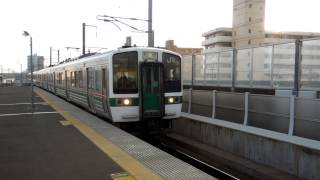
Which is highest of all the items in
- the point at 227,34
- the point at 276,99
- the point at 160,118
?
the point at 227,34

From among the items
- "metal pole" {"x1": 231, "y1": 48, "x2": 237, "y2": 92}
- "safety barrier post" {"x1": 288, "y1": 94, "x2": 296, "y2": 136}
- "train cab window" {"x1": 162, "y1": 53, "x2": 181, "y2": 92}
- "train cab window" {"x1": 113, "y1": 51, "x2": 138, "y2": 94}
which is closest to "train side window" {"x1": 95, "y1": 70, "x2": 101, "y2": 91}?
"train cab window" {"x1": 113, "y1": 51, "x2": 138, "y2": 94}

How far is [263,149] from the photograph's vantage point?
980 centimetres

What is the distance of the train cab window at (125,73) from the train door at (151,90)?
0.74ft

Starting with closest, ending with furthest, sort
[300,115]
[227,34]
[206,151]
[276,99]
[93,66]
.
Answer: [300,115], [276,99], [206,151], [93,66], [227,34]

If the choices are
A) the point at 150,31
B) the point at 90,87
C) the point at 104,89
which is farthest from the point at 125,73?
the point at 150,31

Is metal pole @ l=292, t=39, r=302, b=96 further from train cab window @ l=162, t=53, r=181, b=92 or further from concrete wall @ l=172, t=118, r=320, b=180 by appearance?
train cab window @ l=162, t=53, r=181, b=92

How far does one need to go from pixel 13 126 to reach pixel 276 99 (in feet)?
26.6

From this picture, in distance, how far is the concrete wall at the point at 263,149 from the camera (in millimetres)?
8328

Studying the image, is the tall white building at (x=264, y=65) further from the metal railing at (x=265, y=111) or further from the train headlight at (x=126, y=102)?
the train headlight at (x=126, y=102)

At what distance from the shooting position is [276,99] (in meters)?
10.2

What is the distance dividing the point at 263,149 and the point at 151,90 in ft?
14.2

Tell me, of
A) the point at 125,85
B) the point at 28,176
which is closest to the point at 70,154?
the point at 28,176

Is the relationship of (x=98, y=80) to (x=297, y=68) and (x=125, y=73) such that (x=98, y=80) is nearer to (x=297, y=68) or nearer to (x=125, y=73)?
(x=125, y=73)

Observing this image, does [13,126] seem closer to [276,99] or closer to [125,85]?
[125,85]
